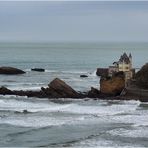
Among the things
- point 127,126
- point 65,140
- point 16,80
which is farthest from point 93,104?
point 16,80

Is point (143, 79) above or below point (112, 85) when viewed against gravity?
above

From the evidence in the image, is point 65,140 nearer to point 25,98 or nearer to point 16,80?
point 25,98

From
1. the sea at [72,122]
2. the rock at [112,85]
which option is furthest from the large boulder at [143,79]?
the sea at [72,122]

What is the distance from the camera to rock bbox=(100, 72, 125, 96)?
53.8 m

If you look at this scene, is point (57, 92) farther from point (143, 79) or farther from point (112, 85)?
point (143, 79)

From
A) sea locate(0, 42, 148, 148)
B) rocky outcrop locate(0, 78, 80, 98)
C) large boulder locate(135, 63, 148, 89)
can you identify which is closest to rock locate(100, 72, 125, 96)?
large boulder locate(135, 63, 148, 89)

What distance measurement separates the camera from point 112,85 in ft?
177

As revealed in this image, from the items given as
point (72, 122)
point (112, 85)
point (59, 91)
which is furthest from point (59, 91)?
point (72, 122)

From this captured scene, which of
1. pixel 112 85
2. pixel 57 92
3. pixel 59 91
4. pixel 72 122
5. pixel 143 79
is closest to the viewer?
pixel 72 122

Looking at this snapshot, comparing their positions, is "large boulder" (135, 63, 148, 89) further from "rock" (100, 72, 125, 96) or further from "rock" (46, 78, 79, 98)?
"rock" (46, 78, 79, 98)

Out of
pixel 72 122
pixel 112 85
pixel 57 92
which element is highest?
pixel 112 85

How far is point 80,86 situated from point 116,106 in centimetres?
1868

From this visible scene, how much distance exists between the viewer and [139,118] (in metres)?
40.1

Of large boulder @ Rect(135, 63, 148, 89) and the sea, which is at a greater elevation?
large boulder @ Rect(135, 63, 148, 89)
